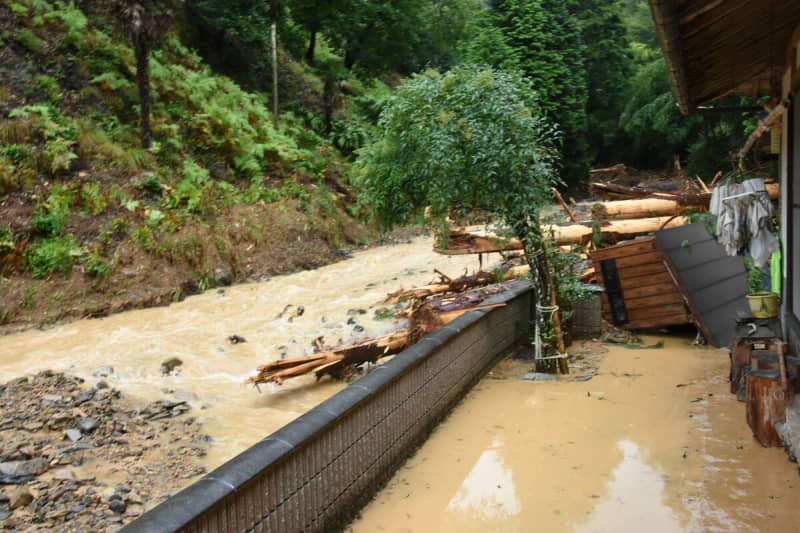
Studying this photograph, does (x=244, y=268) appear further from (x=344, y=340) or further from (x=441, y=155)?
(x=441, y=155)

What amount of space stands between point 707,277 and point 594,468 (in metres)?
5.37

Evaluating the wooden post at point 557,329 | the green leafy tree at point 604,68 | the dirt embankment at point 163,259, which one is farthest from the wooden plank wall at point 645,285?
the green leafy tree at point 604,68

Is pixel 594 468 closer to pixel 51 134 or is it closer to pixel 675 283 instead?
pixel 675 283

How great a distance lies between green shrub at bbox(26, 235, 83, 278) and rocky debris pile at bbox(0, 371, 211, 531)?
623 centimetres

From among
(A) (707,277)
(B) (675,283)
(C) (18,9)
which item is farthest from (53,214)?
(A) (707,277)

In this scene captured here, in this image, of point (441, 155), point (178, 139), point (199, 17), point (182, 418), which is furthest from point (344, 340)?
point (199, 17)

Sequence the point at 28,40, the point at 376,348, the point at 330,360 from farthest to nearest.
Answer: the point at 28,40, the point at 376,348, the point at 330,360

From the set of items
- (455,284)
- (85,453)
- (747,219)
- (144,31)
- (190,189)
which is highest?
(144,31)

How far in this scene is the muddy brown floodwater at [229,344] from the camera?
8789 millimetres

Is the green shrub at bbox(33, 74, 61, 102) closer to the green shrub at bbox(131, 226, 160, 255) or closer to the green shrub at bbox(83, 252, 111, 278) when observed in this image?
the green shrub at bbox(131, 226, 160, 255)

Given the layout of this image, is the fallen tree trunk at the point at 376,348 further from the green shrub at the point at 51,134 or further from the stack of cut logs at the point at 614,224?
the green shrub at the point at 51,134

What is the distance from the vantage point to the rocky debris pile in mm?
5820

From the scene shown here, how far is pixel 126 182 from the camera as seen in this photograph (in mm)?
17891

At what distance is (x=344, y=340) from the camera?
11836mm
